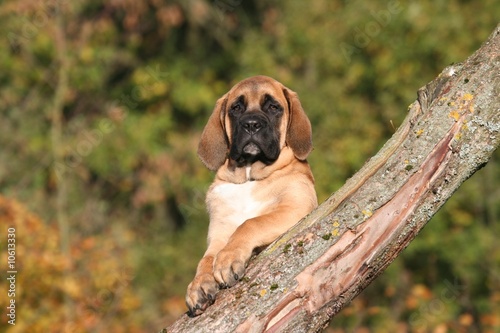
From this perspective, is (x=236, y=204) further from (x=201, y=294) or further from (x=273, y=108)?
(x=201, y=294)

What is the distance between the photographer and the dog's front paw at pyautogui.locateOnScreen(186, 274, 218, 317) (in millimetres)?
4602

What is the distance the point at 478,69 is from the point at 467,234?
10.2 meters

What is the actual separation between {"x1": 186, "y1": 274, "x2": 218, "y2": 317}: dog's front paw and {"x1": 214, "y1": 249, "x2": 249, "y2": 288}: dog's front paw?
2.4 inches

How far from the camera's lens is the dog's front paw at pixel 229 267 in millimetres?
4691

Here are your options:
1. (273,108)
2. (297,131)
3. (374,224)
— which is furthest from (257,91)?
(374,224)

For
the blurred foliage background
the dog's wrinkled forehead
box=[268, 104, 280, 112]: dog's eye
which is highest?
the dog's wrinkled forehead

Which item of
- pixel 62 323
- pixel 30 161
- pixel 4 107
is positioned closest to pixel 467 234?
pixel 62 323

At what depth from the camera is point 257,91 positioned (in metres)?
6.55

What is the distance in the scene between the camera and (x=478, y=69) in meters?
4.53

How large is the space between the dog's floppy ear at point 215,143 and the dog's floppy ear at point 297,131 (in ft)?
1.76

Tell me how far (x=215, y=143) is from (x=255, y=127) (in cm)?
44

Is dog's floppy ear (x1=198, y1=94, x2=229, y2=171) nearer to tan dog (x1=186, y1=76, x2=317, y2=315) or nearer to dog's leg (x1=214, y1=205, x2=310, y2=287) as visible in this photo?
tan dog (x1=186, y1=76, x2=317, y2=315)

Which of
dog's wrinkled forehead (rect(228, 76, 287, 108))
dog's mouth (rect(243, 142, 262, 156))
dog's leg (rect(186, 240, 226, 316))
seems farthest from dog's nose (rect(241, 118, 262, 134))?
dog's leg (rect(186, 240, 226, 316))

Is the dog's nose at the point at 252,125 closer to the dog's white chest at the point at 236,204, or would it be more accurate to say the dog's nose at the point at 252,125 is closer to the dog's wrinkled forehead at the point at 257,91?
the dog's wrinkled forehead at the point at 257,91
